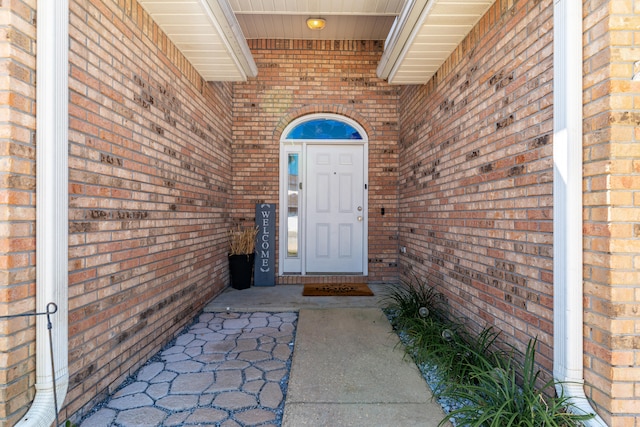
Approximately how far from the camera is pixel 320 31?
179 inches

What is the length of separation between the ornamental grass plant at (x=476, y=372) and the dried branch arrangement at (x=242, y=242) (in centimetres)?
205

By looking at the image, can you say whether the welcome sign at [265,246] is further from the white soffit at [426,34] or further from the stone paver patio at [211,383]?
the white soffit at [426,34]

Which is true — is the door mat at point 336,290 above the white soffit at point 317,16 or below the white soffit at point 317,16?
below

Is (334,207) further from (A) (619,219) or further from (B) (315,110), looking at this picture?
(A) (619,219)

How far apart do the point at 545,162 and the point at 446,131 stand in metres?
1.45

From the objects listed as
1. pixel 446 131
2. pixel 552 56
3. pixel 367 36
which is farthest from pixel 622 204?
pixel 367 36

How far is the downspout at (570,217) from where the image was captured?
59.3 inches

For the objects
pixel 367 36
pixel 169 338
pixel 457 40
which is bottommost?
pixel 169 338

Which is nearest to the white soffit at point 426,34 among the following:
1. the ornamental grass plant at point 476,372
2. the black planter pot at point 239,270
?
the ornamental grass plant at point 476,372

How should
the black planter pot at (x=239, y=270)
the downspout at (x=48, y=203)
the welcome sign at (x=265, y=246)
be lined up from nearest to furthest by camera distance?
the downspout at (x=48, y=203), the black planter pot at (x=239, y=270), the welcome sign at (x=265, y=246)

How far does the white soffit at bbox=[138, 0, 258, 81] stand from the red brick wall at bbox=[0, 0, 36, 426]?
1.17m

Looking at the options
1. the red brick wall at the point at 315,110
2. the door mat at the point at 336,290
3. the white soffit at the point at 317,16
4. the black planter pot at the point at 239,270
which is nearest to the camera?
the white soffit at the point at 317,16

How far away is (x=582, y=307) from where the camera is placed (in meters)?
1.51

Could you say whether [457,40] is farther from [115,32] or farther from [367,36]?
[115,32]
